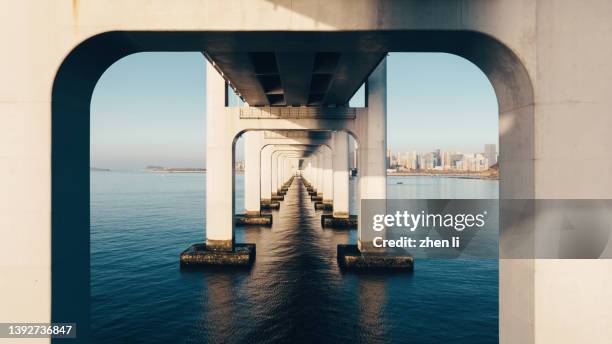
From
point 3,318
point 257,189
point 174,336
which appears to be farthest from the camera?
point 257,189

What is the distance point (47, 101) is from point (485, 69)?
8.01 m

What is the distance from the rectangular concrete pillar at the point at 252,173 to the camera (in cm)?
4622

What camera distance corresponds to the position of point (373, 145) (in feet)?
81.4

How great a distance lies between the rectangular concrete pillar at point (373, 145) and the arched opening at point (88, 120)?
17.2m

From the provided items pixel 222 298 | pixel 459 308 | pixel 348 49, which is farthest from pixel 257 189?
pixel 348 49

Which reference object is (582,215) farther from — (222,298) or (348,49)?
(222,298)

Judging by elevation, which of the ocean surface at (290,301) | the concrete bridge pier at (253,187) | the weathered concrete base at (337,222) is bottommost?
the ocean surface at (290,301)

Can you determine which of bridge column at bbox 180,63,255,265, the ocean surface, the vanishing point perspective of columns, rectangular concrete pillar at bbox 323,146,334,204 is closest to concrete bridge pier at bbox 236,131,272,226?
the ocean surface

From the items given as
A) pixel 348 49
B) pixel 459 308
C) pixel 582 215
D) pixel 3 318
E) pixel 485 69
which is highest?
pixel 348 49

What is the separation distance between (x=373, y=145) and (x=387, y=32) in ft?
62.2

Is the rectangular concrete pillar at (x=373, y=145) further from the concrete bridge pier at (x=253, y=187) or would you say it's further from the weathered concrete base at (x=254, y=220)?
the concrete bridge pier at (x=253, y=187)

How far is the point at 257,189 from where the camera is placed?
46.2 metres

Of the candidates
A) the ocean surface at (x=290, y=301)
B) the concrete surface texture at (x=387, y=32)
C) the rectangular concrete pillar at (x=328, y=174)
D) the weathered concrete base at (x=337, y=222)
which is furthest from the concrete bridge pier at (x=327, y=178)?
the concrete surface texture at (x=387, y=32)

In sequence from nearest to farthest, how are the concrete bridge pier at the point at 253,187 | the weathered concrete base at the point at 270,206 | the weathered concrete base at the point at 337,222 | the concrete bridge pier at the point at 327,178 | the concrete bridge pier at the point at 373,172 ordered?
the concrete bridge pier at the point at 373,172, the weathered concrete base at the point at 337,222, the concrete bridge pier at the point at 253,187, the concrete bridge pier at the point at 327,178, the weathered concrete base at the point at 270,206
